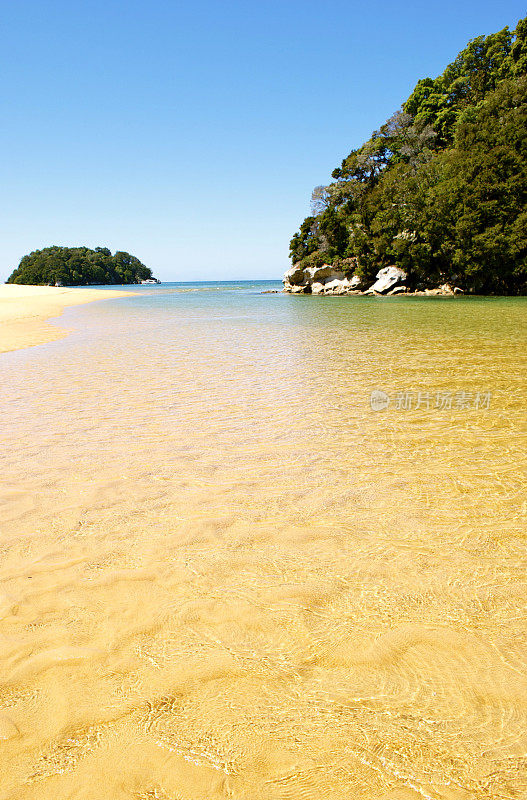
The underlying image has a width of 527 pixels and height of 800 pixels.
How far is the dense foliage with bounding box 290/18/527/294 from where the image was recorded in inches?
1321

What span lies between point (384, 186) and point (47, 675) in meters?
46.8

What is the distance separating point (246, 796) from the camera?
59.4 inches

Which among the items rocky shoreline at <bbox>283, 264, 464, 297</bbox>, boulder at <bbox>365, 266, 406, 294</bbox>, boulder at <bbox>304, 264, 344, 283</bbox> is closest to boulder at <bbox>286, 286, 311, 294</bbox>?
rocky shoreline at <bbox>283, 264, 464, 297</bbox>

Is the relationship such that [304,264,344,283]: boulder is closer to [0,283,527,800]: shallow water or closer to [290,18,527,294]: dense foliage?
[290,18,527,294]: dense foliage

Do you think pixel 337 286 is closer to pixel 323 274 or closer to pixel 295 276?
pixel 323 274

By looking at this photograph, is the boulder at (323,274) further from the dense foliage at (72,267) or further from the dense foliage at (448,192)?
the dense foliage at (72,267)

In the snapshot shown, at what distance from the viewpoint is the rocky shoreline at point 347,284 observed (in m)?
40.9

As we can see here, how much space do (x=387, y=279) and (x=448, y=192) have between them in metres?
8.84

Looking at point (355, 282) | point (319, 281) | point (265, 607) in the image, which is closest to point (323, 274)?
point (319, 281)

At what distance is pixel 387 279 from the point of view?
137ft

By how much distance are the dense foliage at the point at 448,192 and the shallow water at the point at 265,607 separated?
1351 inches

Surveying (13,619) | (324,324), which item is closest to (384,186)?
(324,324)

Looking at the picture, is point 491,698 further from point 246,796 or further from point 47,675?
point 47,675

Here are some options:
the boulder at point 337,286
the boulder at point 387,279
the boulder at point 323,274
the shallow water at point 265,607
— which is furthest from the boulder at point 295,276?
the shallow water at point 265,607
